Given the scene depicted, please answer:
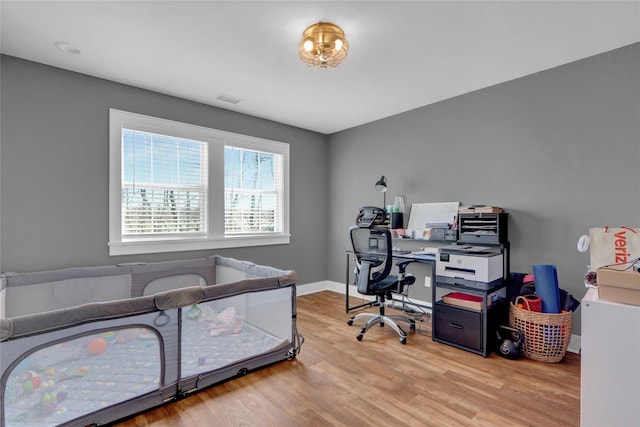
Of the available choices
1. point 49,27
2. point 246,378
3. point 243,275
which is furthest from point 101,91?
point 246,378

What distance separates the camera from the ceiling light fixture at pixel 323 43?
2.07 m

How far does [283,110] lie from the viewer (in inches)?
149

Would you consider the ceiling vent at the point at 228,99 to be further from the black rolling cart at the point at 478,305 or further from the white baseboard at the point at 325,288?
the black rolling cart at the point at 478,305

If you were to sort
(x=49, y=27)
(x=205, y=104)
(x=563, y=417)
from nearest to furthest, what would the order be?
(x=563, y=417), (x=49, y=27), (x=205, y=104)

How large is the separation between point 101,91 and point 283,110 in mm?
1841

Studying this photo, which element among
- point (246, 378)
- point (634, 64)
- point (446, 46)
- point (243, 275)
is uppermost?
point (446, 46)

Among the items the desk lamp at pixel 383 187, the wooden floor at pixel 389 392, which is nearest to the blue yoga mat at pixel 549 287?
the wooden floor at pixel 389 392

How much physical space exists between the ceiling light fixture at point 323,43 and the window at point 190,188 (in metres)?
1.93

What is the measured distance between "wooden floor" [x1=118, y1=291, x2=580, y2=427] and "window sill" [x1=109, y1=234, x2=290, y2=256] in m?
1.64

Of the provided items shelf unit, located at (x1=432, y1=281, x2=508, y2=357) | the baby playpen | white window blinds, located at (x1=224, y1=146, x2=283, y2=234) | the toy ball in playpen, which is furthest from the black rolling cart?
the toy ball in playpen

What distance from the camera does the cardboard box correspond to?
1.25 meters

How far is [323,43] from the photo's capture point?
6.82 ft

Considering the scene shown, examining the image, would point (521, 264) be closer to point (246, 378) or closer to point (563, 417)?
A: point (563, 417)

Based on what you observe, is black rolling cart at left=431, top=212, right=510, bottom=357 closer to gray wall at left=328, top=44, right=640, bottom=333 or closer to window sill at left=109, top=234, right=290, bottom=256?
gray wall at left=328, top=44, right=640, bottom=333
